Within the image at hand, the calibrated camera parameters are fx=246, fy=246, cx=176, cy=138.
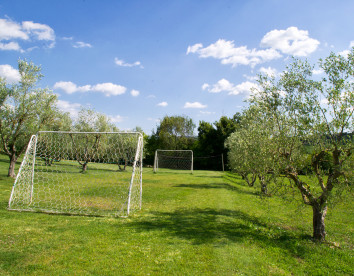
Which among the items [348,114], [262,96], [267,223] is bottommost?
[267,223]

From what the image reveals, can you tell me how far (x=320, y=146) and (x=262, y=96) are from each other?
8.66 ft

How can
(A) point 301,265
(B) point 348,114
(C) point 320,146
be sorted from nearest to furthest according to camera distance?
1. (A) point 301,265
2. (B) point 348,114
3. (C) point 320,146

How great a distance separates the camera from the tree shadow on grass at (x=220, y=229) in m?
6.84

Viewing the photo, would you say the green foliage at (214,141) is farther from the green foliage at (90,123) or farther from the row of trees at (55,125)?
the green foliage at (90,123)

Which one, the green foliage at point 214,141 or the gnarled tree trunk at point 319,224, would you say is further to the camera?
the green foliage at point 214,141

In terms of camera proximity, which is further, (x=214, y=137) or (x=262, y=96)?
→ (x=214, y=137)

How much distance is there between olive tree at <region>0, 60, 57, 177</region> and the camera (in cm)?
1702

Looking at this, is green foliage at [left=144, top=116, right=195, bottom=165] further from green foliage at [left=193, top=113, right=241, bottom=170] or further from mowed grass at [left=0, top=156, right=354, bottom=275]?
mowed grass at [left=0, top=156, right=354, bottom=275]

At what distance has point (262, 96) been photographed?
8.93 m

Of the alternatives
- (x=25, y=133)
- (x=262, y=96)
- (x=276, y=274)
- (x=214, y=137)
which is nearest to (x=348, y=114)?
(x=262, y=96)

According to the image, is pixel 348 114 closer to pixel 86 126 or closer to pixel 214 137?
pixel 86 126

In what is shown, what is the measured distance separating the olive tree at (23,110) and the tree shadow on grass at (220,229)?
1333cm

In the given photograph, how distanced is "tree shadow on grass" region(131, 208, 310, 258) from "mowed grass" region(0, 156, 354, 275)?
0.03 m

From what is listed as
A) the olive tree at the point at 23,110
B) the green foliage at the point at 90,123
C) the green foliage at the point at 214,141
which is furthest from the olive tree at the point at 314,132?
the green foliage at the point at 214,141
